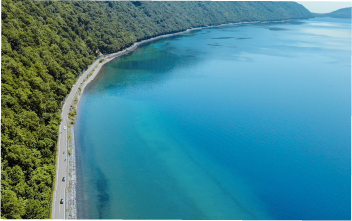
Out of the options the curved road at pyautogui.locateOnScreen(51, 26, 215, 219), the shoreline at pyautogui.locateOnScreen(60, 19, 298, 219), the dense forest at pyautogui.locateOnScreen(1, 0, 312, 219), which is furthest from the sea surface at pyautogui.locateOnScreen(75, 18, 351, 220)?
the dense forest at pyautogui.locateOnScreen(1, 0, 312, 219)

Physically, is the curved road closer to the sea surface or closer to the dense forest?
the dense forest

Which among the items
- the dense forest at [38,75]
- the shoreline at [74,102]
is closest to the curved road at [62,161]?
the shoreline at [74,102]

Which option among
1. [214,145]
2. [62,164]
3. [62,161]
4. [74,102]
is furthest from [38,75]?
[214,145]

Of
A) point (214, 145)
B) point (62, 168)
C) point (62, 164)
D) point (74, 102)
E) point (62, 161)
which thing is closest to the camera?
point (62, 168)

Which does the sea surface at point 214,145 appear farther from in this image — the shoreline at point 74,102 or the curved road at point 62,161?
the curved road at point 62,161

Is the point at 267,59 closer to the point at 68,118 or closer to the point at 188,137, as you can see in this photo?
the point at 188,137

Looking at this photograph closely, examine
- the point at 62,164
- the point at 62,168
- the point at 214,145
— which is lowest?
the point at 214,145

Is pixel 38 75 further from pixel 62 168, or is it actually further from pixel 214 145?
pixel 214 145

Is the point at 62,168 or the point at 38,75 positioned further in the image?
the point at 38,75
